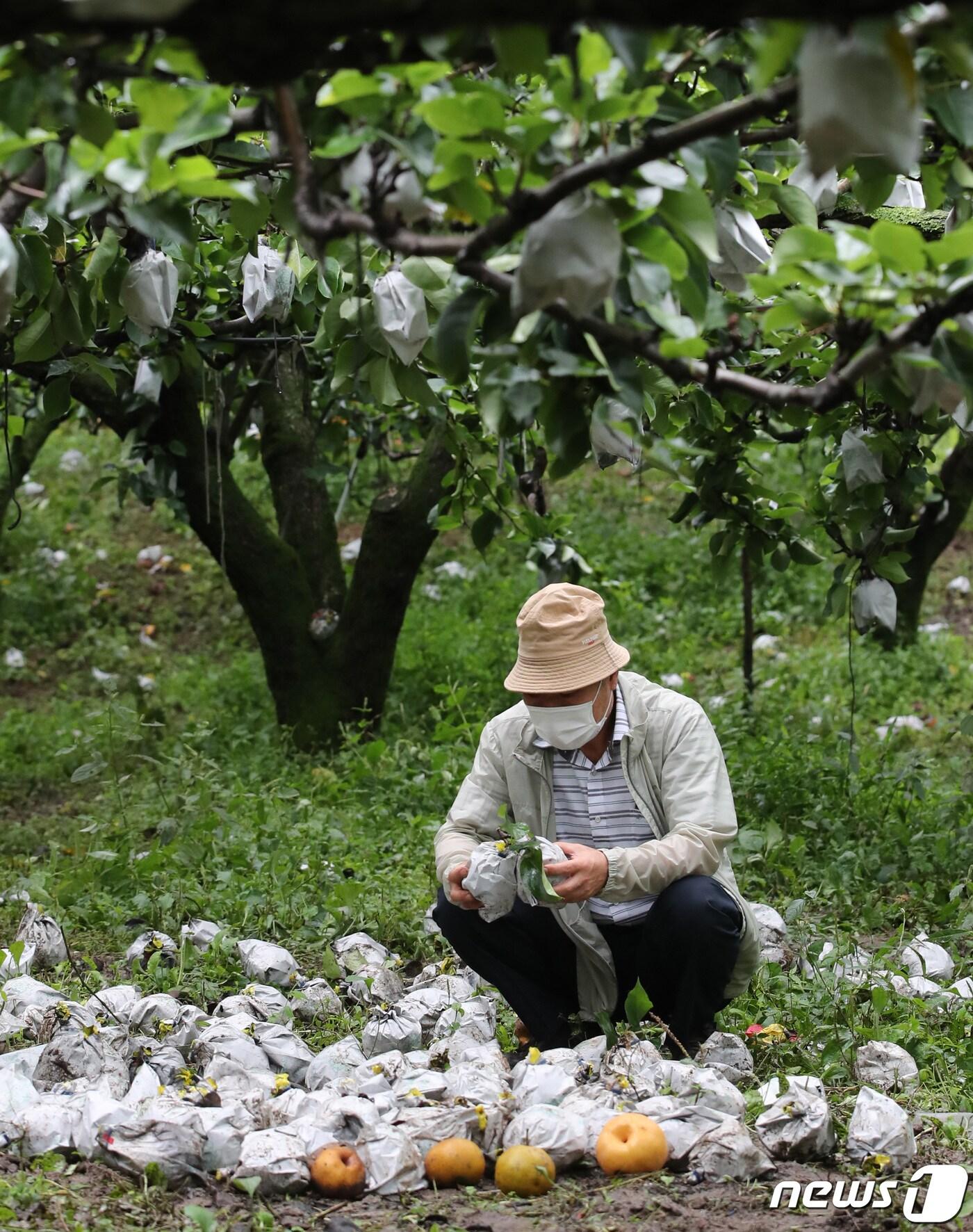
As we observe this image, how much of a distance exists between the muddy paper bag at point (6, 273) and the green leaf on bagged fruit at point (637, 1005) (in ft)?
5.59

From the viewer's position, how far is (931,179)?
7.40 feet

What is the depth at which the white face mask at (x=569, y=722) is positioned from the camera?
286 cm

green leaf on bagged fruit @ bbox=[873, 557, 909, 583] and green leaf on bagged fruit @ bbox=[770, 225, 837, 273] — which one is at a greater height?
green leaf on bagged fruit @ bbox=[770, 225, 837, 273]

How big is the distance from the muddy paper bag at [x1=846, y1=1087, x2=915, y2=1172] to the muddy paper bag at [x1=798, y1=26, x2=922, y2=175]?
5.48ft

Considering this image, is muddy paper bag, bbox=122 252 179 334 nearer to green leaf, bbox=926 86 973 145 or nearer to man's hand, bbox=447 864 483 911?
man's hand, bbox=447 864 483 911

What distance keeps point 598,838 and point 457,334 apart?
57.1 inches

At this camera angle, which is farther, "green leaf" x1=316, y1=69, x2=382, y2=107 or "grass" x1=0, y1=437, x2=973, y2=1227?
"grass" x1=0, y1=437, x2=973, y2=1227

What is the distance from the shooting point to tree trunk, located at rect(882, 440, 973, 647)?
611 cm

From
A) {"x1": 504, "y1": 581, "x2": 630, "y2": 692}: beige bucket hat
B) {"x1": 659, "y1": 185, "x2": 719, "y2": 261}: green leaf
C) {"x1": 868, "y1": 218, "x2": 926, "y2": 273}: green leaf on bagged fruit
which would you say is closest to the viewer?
{"x1": 868, "y1": 218, "x2": 926, "y2": 273}: green leaf on bagged fruit

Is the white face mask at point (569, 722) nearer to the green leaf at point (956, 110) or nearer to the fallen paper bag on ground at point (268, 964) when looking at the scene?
the fallen paper bag on ground at point (268, 964)

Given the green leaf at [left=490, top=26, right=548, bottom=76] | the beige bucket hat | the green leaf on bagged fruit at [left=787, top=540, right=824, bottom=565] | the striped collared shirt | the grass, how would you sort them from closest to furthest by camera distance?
the green leaf at [left=490, top=26, right=548, bottom=76], the beige bucket hat, the striped collared shirt, the grass, the green leaf on bagged fruit at [left=787, top=540, right=824, bottom=565]

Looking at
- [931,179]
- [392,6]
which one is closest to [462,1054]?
[931,179]

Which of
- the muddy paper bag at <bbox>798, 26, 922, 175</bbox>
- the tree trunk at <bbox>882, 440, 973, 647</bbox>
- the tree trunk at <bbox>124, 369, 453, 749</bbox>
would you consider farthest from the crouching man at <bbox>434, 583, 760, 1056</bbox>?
the tree trunk at <bbox>882, 440, 973, 647</bbox>

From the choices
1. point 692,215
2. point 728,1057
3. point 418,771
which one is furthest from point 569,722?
point 418,771
